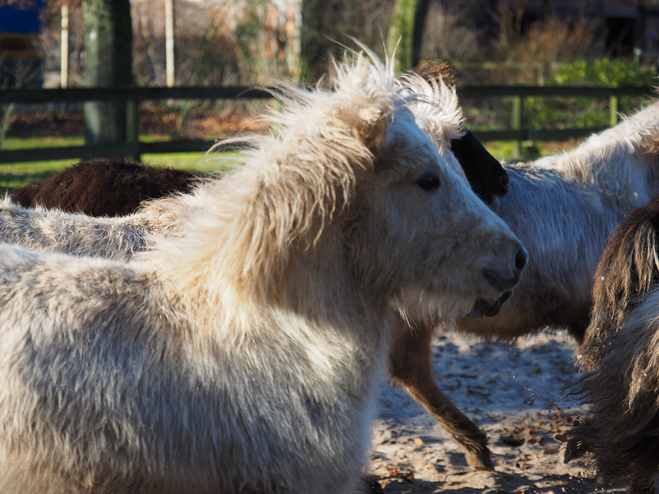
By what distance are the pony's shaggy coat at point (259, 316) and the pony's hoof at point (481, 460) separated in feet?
6.50

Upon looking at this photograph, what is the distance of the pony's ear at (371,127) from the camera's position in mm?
1801

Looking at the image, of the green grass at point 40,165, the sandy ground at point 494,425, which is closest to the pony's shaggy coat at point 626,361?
the sandy ground at point 494,425

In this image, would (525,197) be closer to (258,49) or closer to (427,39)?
(258,49)

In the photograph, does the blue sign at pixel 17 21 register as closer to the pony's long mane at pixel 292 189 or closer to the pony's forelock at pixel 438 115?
the pony's forelock at pixel 438 115

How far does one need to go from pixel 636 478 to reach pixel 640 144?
2518mm

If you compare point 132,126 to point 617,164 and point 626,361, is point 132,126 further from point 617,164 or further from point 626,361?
point 626,361

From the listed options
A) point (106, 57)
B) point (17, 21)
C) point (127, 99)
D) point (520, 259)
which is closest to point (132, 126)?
point (127, 99)

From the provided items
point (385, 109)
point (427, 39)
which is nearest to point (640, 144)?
point (385, 109)

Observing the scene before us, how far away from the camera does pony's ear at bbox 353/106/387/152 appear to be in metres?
1.80

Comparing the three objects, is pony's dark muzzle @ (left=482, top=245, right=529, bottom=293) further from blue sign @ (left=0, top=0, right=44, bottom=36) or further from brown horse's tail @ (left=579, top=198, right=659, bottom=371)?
blue sign @ (left=0, top=0, right=44, bottom=36)

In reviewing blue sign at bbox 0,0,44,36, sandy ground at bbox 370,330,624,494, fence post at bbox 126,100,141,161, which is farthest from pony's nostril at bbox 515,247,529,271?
blue sign at bbox 0,0,44,36

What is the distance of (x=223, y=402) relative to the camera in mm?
1823

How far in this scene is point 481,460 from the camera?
147 inches

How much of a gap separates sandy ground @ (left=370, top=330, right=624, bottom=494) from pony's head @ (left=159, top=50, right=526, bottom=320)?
1.39m
